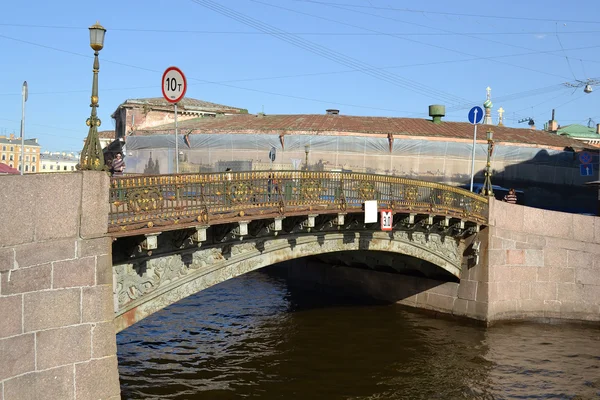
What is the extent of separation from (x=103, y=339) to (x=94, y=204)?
228cm

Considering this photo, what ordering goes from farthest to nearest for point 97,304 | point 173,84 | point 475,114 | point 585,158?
1. point 585,158
2. point 475,114
3. point 173,84
4. point 97,304

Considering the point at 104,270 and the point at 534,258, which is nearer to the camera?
the point at 104,270

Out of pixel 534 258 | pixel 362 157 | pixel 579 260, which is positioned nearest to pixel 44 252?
pixel 534 258

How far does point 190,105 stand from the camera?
A: 45250 mm

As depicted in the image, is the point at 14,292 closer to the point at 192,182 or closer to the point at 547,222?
the point at 192,182

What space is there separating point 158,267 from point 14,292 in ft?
10.7

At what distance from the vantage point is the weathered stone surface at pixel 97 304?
10.2 meters

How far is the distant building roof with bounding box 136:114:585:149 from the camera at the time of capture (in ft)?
120

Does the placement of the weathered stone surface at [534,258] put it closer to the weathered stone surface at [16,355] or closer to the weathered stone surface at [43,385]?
the weathered stone surface at [43,385]

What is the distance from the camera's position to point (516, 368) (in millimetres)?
18125

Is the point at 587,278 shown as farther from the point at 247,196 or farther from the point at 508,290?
the point at 247,196

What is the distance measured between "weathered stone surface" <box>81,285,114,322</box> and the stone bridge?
0.02m

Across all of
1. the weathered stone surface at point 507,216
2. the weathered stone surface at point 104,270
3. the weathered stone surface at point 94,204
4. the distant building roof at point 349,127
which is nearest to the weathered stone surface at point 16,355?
the weathered stone surface at point 104,270

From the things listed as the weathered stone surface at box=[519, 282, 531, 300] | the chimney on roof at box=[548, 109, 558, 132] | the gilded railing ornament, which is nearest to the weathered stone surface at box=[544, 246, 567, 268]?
the weathered stone surface at box=[519, 282, 531, 300]
